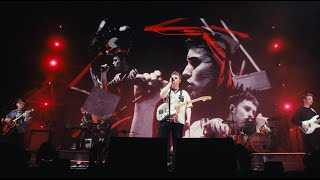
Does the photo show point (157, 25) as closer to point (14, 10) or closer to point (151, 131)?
point (151, 131)

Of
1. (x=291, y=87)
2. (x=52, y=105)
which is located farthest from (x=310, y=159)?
(x=52, y=105)

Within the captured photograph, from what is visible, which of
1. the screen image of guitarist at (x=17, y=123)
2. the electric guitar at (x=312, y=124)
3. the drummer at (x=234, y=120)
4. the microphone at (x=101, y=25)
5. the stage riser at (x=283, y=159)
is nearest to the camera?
the stage riser at (x=283, y=159)

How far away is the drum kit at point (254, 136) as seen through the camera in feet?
23.4

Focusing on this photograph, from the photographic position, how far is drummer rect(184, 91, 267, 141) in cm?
738

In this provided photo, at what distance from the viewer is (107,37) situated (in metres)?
8.63

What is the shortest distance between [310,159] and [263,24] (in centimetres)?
724

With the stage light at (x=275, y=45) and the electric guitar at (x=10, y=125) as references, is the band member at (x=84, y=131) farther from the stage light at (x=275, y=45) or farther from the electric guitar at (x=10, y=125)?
the stage light at (x=275, y=45)

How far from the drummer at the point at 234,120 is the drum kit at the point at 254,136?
1.6 inches

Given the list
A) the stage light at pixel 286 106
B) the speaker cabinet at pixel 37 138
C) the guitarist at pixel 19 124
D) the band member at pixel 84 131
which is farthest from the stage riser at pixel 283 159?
the guitarist at pixel 19 124

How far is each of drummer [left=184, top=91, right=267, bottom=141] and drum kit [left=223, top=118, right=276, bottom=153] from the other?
0.04 metres

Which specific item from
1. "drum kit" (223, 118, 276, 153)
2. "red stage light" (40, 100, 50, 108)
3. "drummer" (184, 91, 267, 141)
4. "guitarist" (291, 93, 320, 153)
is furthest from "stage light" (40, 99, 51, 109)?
"guitarist" (291, 93, 320, 153)

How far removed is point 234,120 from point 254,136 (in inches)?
29.4

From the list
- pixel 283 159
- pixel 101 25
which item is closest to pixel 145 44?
pixel 101 25

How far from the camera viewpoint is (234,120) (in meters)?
7.49
